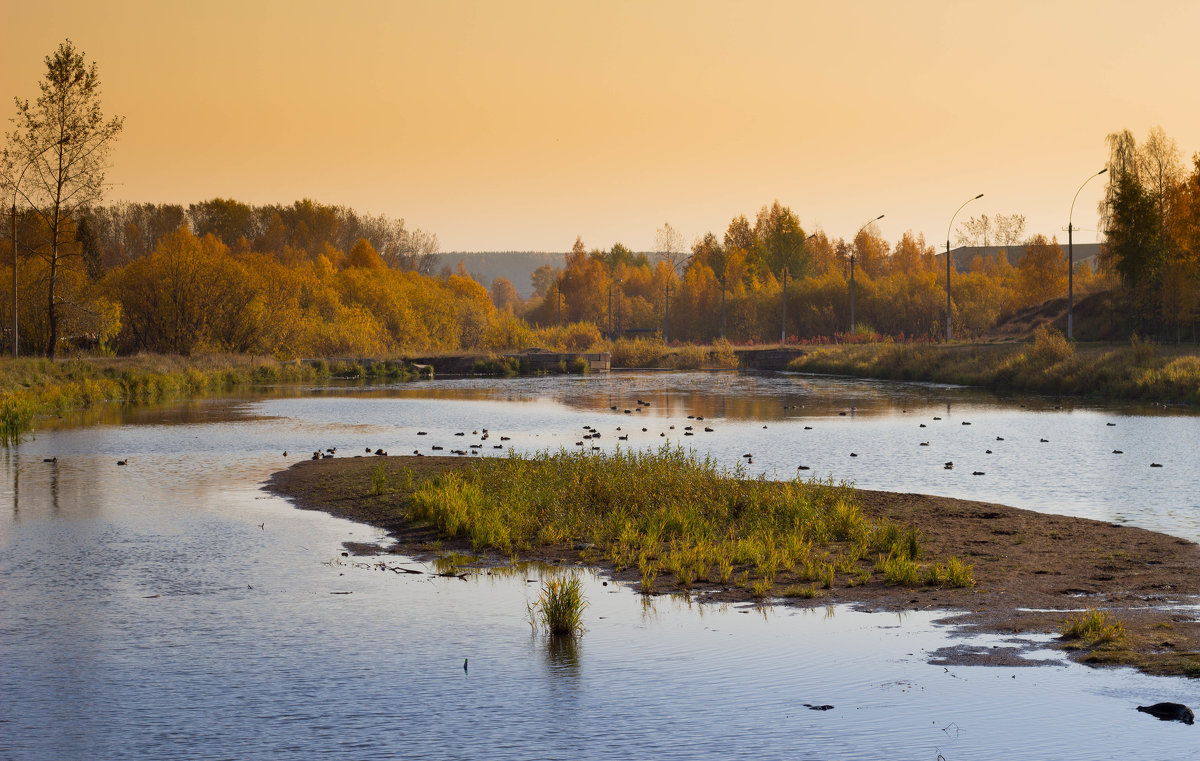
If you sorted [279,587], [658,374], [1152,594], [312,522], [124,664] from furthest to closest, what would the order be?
1. [658,374]
2. [312,522]
3. [279,587]
4. [1152,594]
5. [124,664]

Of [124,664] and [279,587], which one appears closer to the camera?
[124,664]

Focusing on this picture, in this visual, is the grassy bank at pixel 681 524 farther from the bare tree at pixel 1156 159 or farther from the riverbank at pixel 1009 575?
the bare tree at pixel 1156 159

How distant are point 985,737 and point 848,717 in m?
1.02

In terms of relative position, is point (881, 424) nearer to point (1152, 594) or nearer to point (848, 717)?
point (1152, 594)

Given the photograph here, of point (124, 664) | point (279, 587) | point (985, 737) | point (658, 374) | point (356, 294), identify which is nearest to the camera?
Answer: point (985, 737)

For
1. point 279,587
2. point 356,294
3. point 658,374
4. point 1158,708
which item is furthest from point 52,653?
point 356,294

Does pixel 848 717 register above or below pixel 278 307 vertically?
below

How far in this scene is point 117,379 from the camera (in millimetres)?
48656

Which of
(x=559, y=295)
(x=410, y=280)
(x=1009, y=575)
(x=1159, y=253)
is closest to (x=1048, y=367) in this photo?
(x=1159, y=253)

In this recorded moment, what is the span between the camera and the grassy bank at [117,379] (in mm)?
38094

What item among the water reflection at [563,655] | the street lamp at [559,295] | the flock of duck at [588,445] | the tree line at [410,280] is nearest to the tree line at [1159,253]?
the tree line at [410,280]

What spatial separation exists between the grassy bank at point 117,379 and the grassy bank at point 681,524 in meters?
18.8

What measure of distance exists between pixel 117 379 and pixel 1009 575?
44.1 meters

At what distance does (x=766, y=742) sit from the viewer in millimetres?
8062
